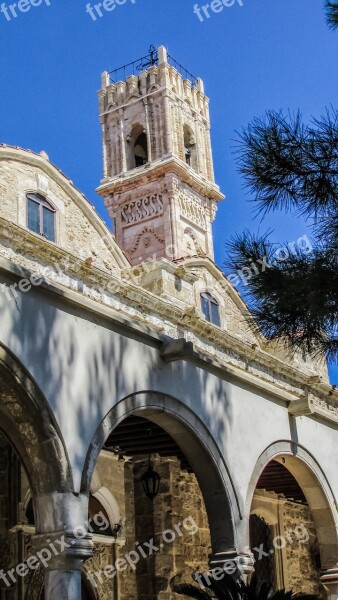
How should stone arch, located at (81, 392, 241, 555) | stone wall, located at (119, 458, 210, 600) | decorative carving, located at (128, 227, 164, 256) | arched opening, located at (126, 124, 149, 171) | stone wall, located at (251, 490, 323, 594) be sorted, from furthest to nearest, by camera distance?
1. arched opening, located at (126, 124, 149, 171)
2. decorative carving, located at (128, 227, 164, 256)
3. stone wall, located at (251, 490, 323, 594)
4. stone wall, located at (119, 458, 210, 600)
5. stone arch, located at (81, 392, 241, 555)

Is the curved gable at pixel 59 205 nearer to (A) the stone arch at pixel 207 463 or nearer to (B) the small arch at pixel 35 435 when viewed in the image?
(A) the stone arch at pixel 207 463

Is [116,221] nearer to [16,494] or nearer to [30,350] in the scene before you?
[16,494]

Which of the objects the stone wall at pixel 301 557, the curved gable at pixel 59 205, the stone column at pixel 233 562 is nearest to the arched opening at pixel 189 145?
the curved gable at pixel 59 205

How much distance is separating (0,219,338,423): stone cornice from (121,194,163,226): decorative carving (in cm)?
1440

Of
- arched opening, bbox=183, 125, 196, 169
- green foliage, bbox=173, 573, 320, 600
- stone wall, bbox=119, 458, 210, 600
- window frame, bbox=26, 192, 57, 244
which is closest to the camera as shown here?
green foliage, bbox=173, 573, 320, 600

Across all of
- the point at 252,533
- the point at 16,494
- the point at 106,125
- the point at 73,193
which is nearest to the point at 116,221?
the point at 106,125

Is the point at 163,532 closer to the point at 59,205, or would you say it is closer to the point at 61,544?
the point at 61,544

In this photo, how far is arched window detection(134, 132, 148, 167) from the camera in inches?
1361

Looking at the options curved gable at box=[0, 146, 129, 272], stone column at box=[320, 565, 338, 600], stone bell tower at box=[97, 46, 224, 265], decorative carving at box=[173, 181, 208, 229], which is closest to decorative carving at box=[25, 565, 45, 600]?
stone column at box=[320, 565, 338, 600]

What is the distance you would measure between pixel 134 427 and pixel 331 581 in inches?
128

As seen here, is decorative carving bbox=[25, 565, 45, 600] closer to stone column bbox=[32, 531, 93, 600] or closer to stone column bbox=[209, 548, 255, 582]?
stone column bbox=[209, 548, 255, 582]

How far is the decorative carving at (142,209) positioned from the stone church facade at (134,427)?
12.2 meters

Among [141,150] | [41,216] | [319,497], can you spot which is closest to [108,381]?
[319,497]

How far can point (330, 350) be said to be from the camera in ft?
29.5
